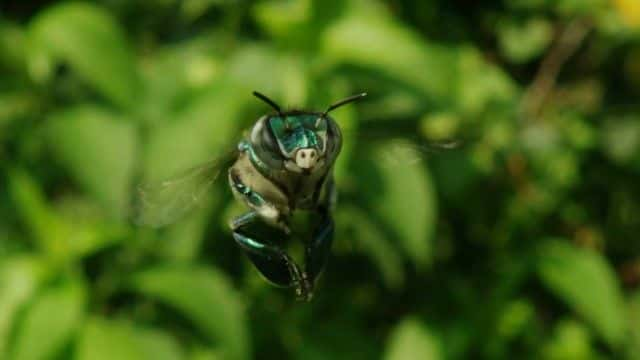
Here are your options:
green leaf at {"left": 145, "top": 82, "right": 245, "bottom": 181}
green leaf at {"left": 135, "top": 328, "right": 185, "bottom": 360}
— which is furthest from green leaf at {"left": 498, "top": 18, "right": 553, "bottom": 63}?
green leaf at {"left": 135, "top": 328, "right": 185, "bottom": 360}

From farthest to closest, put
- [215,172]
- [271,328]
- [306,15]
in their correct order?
[271,328] → [306,15] → [215,172]

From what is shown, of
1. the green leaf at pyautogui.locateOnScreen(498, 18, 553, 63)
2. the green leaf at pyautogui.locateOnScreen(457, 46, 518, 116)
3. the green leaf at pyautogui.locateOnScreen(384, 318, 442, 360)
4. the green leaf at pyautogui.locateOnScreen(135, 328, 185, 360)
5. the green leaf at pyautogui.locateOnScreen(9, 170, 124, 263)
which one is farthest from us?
the green leaf at pyautogui.locateOnScreen(498, 18, 553, 63)

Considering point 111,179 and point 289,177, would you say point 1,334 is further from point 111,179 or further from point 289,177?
point 289,177

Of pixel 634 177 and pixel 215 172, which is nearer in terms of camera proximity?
pixel 215 172

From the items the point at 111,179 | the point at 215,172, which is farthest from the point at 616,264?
the point at 215,172

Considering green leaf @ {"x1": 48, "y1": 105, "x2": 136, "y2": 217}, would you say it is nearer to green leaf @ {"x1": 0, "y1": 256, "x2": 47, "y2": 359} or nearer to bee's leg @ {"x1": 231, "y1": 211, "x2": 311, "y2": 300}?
green leaf @ {"x1": 0, "y1": 256, "x2": 47, "y2": 359}

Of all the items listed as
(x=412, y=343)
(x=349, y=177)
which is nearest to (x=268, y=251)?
(x=349, y=177)
